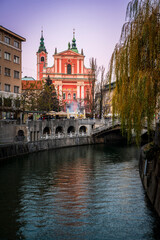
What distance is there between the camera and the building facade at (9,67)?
5216 centimetres

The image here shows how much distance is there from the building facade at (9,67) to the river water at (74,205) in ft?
74.1

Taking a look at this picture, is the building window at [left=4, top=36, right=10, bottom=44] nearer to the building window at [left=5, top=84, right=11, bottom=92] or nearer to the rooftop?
the rooftop

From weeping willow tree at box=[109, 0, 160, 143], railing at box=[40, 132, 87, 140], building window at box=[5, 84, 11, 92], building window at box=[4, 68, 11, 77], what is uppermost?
building window at box=[4, 68, 11, 77]

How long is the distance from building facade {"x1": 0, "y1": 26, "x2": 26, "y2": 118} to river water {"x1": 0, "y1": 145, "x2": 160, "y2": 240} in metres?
22.6

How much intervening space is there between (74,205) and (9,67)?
132 feet

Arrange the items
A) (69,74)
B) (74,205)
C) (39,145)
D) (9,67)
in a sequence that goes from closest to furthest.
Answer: (74,205), (39,145), (9,67), (69,74)

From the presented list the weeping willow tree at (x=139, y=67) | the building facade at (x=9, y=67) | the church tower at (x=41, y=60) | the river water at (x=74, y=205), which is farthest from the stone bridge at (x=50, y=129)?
the church tower at (x=41, y=60)

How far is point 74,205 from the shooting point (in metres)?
18.9

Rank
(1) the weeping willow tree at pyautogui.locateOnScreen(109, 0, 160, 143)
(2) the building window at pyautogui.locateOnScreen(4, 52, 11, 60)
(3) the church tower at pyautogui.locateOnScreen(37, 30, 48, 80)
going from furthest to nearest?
1. (3) the church tower at pyautogui.locateOnScreen(37, 30, 48, 80)
2. (2) the building window at pyautogui.locateOnScreen(4, 52, 11, 60)
3. (1) the weeping willow tree at pyautogui.locateOnScreen(109, 0, 160, 143)

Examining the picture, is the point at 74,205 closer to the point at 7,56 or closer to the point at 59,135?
the point at 59,135

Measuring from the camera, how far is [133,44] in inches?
606

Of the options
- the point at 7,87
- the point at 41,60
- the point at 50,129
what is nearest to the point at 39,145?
the point at 50,129

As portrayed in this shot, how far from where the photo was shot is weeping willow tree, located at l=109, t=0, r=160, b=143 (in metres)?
14.4

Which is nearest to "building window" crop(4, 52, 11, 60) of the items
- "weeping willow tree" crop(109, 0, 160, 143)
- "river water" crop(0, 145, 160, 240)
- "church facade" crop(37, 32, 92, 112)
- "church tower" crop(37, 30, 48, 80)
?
"river water" crop(0, 145, 160, 240)
